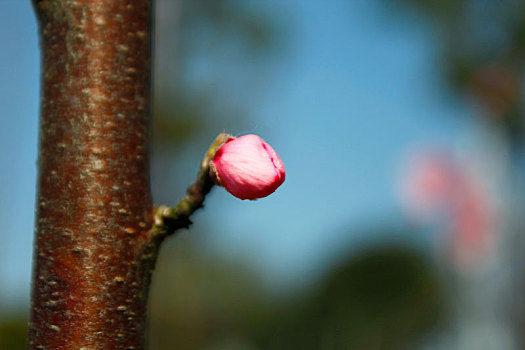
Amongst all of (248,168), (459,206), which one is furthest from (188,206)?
(459,206)

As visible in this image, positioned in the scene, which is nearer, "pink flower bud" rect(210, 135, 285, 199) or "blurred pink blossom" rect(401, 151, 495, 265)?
"pink flower bud" rect(210, 135, 285, 199)

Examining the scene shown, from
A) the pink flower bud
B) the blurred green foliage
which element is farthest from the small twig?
the blurred green foliage

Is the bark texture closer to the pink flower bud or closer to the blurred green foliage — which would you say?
the pink flower bud

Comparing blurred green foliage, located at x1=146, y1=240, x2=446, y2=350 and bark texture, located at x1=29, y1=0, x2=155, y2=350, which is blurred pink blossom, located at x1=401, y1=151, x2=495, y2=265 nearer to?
blurred green foliage, located at x1=146, y1=240, x2=446, y2=350

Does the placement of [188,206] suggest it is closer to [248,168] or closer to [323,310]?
[248,168]

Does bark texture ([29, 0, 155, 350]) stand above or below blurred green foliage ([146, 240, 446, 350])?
below

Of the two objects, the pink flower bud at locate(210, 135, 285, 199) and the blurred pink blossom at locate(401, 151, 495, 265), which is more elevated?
the blurred pink blossom at locate(401, 151, 495, 265)
